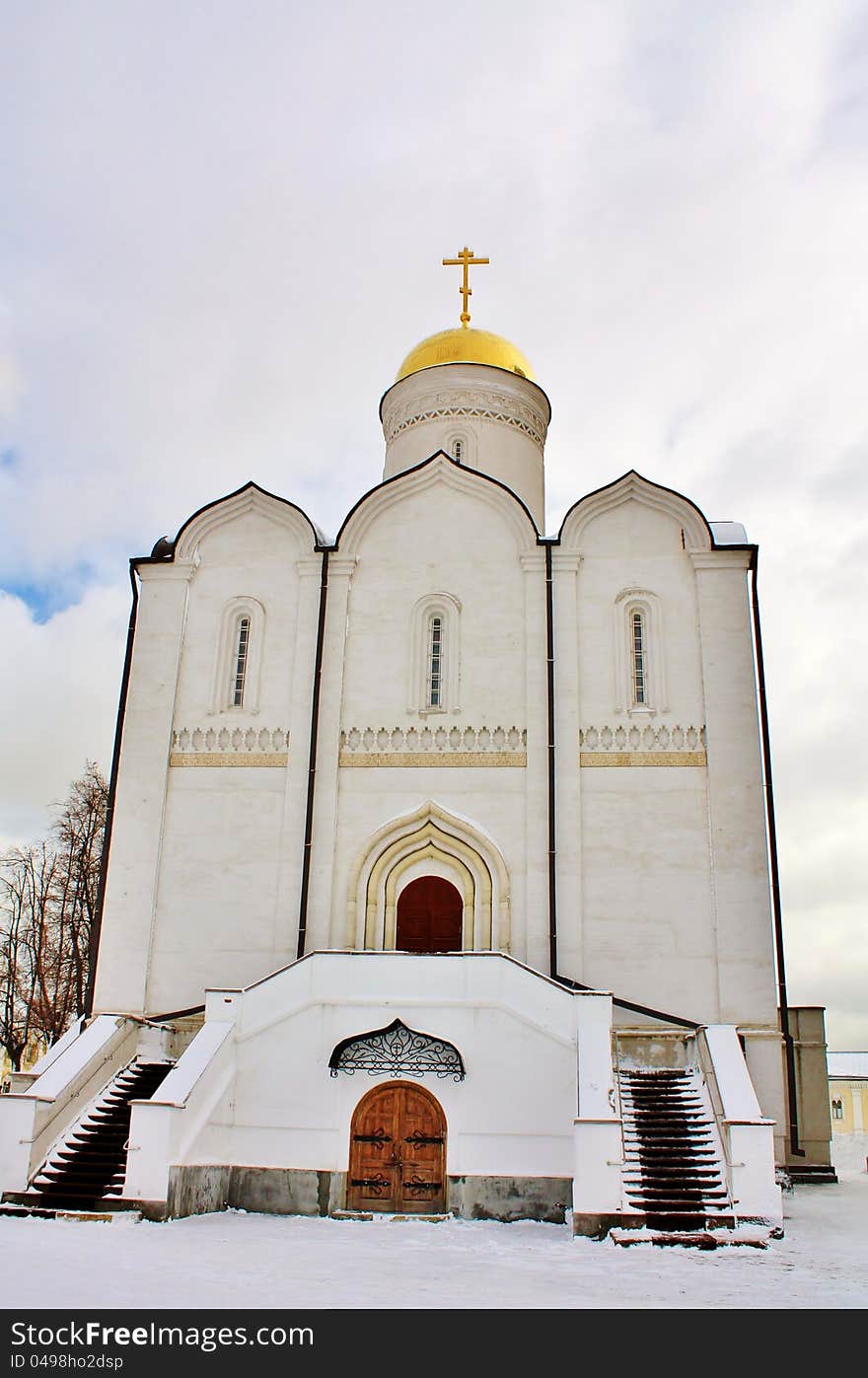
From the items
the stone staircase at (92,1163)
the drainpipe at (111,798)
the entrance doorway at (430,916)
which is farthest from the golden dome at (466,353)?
the stone staircase at (92,1163)

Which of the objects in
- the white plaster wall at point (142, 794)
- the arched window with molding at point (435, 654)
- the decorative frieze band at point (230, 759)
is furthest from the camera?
Answer: the arched window with molding at point (435, 654)

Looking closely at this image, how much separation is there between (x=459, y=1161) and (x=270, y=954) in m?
4.23

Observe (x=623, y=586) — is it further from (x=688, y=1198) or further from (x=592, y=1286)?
(x=592, y=1286)

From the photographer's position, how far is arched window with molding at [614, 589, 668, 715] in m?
15.6

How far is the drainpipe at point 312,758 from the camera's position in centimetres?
1485

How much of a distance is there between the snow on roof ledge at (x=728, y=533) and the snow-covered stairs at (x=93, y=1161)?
10.2m

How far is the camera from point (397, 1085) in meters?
12.0

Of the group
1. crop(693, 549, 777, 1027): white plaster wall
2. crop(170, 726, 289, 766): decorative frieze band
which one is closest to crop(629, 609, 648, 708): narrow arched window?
crop(693, 549, 777, 1027): white plaster wall

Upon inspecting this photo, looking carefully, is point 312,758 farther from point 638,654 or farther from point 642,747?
point 638,654

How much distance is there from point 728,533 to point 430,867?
6244mm

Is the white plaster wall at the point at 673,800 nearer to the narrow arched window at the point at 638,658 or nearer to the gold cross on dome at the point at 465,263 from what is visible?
the narrow arched window at the point at 638,658

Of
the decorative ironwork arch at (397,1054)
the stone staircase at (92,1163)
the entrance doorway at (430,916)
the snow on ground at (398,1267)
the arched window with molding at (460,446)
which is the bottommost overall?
the snow on ground at (398,1267)

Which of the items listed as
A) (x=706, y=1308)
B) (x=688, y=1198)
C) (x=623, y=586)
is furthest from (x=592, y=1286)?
(x=623, y=586)

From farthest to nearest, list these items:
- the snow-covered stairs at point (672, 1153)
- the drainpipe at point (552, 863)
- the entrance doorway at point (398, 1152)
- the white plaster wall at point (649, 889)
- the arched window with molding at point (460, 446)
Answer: the arched window with molding at point (460, 446) < the white plaster wall at point (649, 889) < the drainpipe at point (552, 863) < the entrance doorway at point (398, 1152) < the snow-covered stairs at point (672, 1153)
